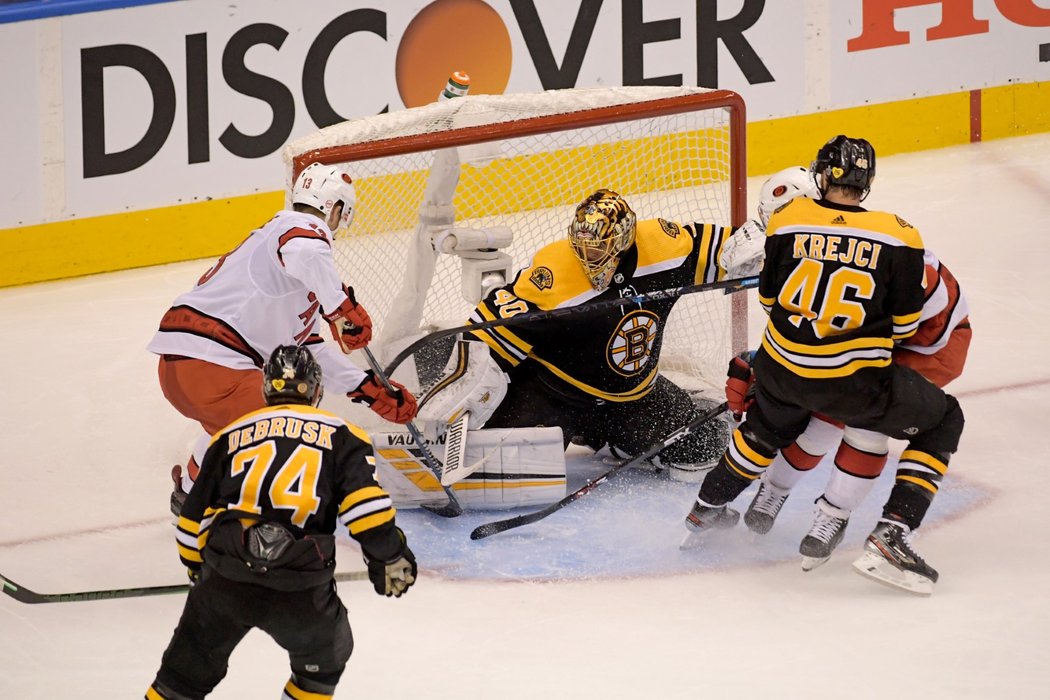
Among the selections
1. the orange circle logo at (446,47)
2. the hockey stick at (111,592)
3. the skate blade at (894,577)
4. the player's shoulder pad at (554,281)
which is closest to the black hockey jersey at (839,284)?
the skate blade at (894,577)

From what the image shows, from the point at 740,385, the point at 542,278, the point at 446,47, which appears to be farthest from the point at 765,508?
the point at 446,47

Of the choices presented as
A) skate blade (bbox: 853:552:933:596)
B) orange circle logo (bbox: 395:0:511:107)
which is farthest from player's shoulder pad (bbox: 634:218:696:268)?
orange circle logo (bbox: 395:0:511:107)

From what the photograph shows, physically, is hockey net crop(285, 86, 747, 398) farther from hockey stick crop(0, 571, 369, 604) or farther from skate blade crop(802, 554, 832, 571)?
hockey stick crop(0, 571, 369, 604)

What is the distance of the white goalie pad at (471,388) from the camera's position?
4.04 metres

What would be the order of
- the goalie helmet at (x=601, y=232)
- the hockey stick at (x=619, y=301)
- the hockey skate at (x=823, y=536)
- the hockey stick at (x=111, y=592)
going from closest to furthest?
the hockey stick at (x=111, y=592) < the hockey skate at (x=823, y=536) < the goalie helmet at (x=601, y=232) < the hockey stick at (x=619, y=301)

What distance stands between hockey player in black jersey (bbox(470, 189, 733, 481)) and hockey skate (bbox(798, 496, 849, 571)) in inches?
23.8

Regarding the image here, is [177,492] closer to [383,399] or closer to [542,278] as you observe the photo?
[383,399]

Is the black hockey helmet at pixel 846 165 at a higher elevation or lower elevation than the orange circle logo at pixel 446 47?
lower

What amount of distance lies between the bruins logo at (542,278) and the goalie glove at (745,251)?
44 cm

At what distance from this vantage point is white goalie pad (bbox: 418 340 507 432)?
4039 millimetres

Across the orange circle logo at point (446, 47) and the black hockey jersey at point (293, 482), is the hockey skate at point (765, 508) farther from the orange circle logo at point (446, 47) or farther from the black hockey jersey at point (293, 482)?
the orange circle logo at point (446, 47)

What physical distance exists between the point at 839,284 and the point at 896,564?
2.02 ft

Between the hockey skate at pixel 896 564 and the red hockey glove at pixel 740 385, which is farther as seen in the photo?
the red hockey glove at pixel 740 385

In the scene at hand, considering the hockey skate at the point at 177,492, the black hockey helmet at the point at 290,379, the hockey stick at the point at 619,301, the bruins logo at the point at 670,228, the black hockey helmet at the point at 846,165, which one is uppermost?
the black hockey helmet at the point at 846,165
